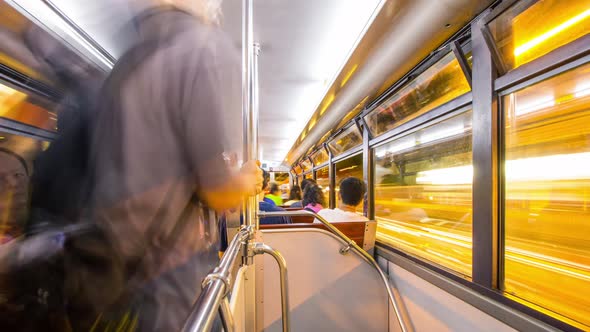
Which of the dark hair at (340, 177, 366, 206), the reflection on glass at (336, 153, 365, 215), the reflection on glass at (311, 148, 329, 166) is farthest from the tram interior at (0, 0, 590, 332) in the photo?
the reflection on glass at (311, 148, 329, 166)

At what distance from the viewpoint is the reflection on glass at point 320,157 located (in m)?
6.45

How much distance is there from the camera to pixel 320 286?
7.26ft

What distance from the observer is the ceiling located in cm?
169

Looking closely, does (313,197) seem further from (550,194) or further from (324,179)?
(324,179)

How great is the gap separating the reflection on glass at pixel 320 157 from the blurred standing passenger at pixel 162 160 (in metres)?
5.65

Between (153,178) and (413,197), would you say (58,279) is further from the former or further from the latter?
(413,197)

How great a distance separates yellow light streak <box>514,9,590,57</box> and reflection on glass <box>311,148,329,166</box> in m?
4.84

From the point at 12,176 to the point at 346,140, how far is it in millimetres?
4087

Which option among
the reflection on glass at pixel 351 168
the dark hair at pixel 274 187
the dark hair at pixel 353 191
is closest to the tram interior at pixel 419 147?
the dark hair at pixel 353 191

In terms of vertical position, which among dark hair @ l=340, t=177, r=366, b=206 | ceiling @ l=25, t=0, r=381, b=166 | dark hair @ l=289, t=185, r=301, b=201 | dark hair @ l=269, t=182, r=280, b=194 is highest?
ceiling @ l=25, t=0, r=381, b=166

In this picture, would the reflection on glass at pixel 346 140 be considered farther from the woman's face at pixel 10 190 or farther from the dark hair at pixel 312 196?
the woman's face at pixel 10 190

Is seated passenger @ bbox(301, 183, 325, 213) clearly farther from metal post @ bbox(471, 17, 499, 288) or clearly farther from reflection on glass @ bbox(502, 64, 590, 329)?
reflection on glass @ bbox(502, 64, 590, 329)

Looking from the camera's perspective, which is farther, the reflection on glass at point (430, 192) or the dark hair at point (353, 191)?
the dark hair at point (353, 191)

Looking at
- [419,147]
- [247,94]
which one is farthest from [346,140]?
[247,94]
